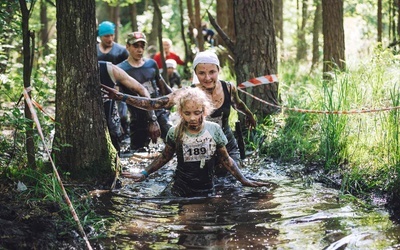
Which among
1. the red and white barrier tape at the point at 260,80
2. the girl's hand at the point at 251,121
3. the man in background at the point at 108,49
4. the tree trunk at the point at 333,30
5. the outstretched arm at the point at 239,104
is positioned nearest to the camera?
the outstretched arm at the point at 239,104

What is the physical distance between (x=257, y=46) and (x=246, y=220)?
4671 millimetres

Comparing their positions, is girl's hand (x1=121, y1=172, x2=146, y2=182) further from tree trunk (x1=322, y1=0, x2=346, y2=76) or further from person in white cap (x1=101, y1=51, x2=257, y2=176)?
tree trunk (x1=322, y1=0, x2=346, y2=76)

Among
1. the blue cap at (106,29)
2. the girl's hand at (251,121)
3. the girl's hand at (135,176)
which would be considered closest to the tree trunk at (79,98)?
the girl's hand at (135,176)

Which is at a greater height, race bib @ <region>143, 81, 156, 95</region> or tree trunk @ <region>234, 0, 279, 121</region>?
tree trunk @ <region>234, 0, 279, 121</region>

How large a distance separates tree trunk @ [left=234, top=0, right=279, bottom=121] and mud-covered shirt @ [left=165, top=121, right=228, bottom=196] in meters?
3.28

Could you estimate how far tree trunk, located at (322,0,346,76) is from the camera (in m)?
12.5

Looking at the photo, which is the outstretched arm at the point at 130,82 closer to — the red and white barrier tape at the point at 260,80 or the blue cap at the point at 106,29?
the red and white barrier tape at the point at 260,80

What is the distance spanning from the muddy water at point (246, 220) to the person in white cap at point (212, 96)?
72 centimetres

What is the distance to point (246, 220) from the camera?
19.4 feet

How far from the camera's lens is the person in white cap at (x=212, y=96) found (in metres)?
7.24

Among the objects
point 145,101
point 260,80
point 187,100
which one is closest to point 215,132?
point 187,100

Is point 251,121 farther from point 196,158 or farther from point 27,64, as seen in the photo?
point 27,64

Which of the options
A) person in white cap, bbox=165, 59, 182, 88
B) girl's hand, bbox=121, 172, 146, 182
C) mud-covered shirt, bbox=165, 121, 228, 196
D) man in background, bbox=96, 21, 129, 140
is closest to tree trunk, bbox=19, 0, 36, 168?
girl's hand, bbox=121, 172, 146, 182

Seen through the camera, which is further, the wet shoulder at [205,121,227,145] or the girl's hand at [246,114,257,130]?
the girl's hand at [246,114,257,130]
